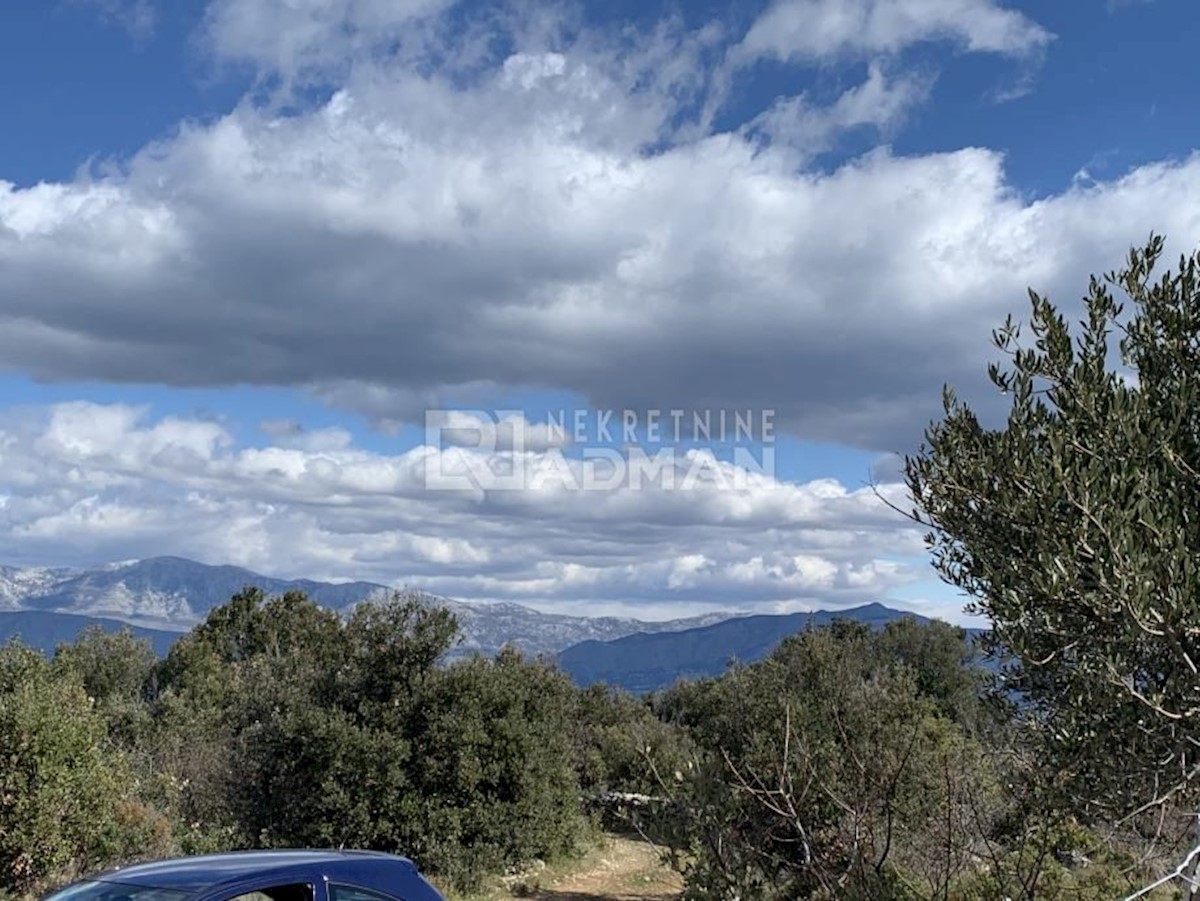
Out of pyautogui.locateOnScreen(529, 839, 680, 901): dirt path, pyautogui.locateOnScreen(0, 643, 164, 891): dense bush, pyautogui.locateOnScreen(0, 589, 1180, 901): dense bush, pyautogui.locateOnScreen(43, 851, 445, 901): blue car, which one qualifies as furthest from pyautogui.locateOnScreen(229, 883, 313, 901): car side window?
pyautogui.locateOnScreen(529, 839, 680, 901): dirt path

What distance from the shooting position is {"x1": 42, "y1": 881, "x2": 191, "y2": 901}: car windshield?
5539mm

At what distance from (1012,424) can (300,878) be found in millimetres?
5096

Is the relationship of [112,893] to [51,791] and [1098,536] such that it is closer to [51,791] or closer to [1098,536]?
[1098,536]

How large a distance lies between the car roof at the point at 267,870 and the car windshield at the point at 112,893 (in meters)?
0.04

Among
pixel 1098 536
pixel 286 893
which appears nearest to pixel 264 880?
pixel 286 893

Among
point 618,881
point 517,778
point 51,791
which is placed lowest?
point 618,881

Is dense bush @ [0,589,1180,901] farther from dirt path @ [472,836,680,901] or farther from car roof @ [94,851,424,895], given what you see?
car roof @ [94,851,424,895]

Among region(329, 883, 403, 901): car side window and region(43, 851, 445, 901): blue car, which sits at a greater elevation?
region(43, 851, 445, 901): blue car

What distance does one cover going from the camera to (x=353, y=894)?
5.97m

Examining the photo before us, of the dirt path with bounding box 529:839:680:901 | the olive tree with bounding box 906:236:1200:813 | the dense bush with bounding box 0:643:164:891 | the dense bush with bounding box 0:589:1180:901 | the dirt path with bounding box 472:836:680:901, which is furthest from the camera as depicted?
the dirt path with bounding box 529:839:680:901

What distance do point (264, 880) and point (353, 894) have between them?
548mm

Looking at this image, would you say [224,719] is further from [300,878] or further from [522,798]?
[300,878]

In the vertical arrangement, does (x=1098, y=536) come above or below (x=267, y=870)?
above

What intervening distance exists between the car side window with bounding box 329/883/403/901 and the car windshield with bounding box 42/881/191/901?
31.1 inches
